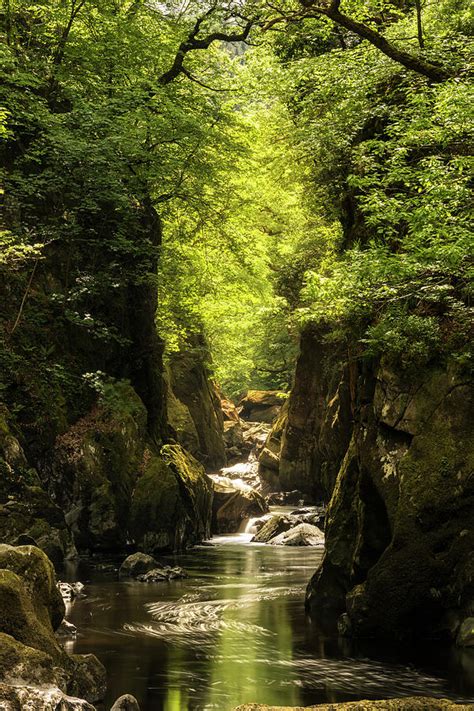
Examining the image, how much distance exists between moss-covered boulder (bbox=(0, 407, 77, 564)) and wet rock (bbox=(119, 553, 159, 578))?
1.48m

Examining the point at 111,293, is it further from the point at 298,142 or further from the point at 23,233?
the point at 298,142


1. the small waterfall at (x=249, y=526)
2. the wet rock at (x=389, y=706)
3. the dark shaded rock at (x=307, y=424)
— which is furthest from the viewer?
the dark shaded rock at (x=307, y=424)

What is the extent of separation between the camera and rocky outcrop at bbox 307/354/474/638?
10.0 meters

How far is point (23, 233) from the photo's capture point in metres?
17.0

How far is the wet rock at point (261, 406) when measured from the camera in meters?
45.2

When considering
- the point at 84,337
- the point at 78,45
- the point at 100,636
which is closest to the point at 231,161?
the point at 78,45

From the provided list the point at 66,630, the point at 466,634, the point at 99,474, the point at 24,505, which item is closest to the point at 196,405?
the point at 99,474

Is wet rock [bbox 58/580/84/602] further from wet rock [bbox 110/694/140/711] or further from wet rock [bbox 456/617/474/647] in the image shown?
wet rock [bbox 456/617/474/647]

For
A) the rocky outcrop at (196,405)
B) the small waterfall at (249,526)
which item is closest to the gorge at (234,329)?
the small waterfall at (249,526)

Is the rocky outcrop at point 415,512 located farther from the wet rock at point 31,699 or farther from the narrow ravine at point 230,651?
the wet rock at point 31,699

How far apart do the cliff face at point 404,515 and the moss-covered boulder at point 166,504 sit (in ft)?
22.5

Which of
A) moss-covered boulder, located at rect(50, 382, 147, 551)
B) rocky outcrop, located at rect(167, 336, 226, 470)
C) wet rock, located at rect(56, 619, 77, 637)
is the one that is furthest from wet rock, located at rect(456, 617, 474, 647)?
rocky outcrop, located at rect(167, 336, 226, 470)

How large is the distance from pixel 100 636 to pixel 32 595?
342 cm

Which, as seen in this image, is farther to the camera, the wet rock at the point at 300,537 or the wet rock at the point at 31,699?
the wet rock at the point at 300,537
